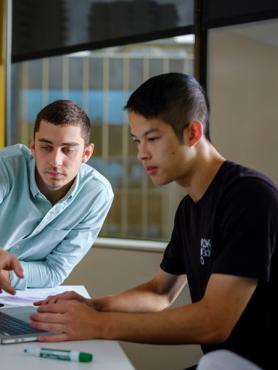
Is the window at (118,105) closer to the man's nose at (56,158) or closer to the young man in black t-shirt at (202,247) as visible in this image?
the man's nose at (56,158)

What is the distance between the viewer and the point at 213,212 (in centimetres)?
152

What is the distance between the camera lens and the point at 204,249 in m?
1.58

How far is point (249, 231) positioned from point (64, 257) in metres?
1.00

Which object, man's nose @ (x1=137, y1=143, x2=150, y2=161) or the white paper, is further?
the white paper

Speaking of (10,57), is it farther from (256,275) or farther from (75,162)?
(256,275)

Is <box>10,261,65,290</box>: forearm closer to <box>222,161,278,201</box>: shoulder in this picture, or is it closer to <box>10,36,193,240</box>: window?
<box>222,161,278,201</box>: shoulder

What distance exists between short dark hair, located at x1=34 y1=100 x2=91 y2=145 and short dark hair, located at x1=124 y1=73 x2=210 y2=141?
655 millimetres

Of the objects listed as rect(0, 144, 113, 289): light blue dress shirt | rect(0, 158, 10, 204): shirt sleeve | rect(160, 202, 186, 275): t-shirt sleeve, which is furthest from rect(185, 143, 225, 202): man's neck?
rect(0, 158, 10, 204): shirt sleeve

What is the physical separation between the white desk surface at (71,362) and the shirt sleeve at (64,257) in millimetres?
687

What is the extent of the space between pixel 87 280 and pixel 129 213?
50cm

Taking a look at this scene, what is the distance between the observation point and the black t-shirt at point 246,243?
1384mm

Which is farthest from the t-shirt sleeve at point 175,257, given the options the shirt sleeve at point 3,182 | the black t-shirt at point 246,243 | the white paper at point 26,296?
the shirt sleeve at point 3,182

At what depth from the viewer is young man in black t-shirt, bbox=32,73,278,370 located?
139 centimetres

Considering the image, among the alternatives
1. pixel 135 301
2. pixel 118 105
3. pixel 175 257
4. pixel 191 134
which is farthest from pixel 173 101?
pixel 118 105
